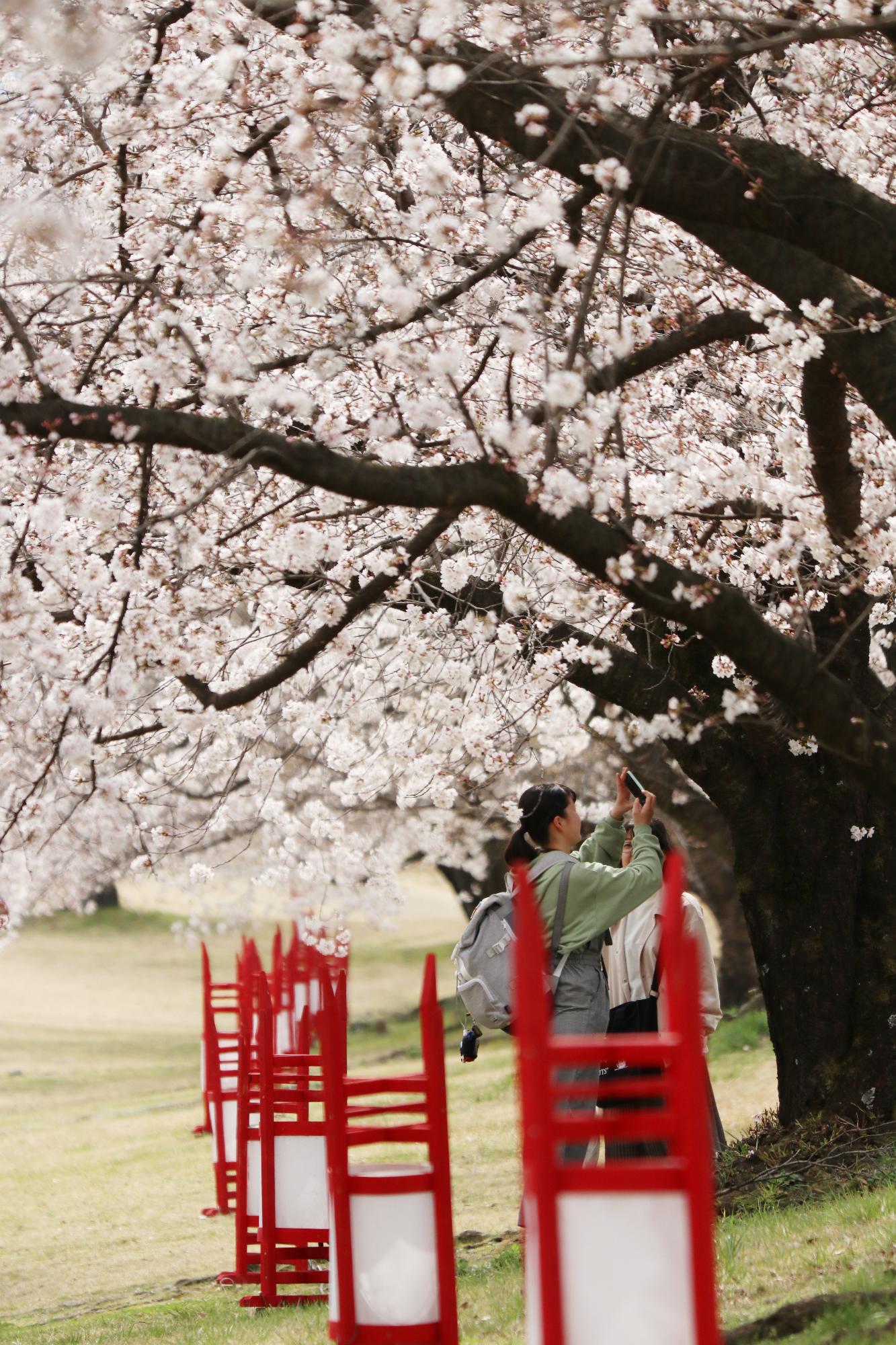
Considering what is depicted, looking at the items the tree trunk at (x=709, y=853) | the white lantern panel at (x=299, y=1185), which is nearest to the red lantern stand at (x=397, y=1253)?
the white lantern panel at (x=299, y=1185)

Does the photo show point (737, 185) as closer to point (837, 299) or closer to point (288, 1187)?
point (837, 299)

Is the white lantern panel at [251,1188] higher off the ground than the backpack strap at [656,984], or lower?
lower

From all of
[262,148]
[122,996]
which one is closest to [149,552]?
[262,148]

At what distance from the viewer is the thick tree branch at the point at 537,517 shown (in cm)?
450

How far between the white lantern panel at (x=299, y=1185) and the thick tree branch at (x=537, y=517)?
3195 millimetres

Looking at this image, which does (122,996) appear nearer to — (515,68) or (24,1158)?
(24,1158)

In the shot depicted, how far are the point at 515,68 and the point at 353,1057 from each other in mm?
17888

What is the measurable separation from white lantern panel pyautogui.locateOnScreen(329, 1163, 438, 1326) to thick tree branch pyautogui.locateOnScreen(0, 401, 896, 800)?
194 centimetres

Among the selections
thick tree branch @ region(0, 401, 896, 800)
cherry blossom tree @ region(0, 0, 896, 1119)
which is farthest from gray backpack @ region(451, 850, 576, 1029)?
thick tree branch @ region(0, 401, 896, 800)

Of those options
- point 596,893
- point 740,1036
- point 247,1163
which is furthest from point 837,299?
point 740,1036

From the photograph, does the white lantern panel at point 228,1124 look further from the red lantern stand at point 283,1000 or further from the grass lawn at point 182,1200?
the red lantern stand at point 283,1000

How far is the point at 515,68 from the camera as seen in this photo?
507 cm

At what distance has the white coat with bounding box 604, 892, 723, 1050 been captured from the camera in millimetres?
6883

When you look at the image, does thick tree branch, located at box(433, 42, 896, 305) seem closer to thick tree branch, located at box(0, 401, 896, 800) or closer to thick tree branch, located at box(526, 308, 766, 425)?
thick tree branch, located at box(526, 308, 766, 425)
